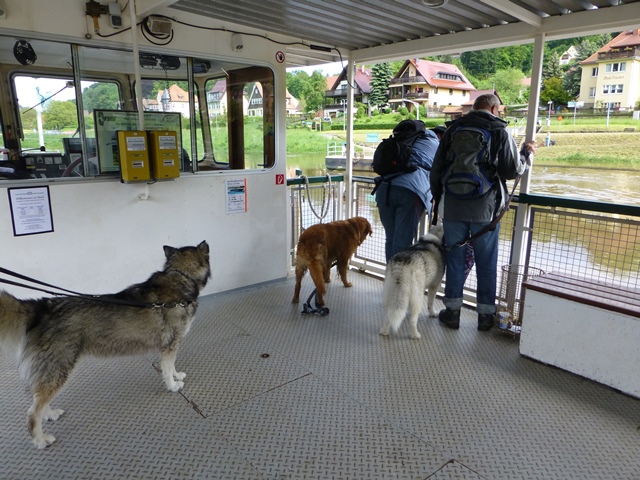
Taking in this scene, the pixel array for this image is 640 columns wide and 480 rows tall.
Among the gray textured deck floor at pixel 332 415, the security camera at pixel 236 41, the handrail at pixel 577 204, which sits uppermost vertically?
the security camera at pixel 236 41

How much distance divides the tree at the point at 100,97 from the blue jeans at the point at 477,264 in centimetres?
336

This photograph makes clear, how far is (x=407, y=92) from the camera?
24328 millimetres

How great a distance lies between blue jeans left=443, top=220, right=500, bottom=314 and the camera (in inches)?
150

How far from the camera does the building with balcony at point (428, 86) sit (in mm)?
20578

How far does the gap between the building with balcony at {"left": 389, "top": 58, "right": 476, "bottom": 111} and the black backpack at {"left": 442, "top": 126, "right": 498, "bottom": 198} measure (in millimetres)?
16804

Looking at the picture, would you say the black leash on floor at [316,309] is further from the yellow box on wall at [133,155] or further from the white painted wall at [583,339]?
the yellow box on wall at [133,155]

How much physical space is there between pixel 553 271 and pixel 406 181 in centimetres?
164

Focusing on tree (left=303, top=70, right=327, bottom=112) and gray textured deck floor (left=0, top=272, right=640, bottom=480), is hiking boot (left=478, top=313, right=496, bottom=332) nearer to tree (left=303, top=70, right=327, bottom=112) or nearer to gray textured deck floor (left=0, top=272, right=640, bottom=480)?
gray textured deck floor (left=0, top=272, right=640, bottom=480)

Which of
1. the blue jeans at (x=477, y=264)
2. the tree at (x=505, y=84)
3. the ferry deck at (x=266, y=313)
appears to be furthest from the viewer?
the tree at (x=505, y=84)

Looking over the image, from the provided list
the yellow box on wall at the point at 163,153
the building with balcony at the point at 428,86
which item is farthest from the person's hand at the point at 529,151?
the building with balcony at the point at 428,86

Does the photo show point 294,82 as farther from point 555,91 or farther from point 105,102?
point 555,91

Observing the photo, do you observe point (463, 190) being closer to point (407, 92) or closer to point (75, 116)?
point (75, 116)

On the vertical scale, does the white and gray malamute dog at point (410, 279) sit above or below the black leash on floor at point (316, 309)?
above

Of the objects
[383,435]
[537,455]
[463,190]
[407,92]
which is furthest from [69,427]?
[407,92]
